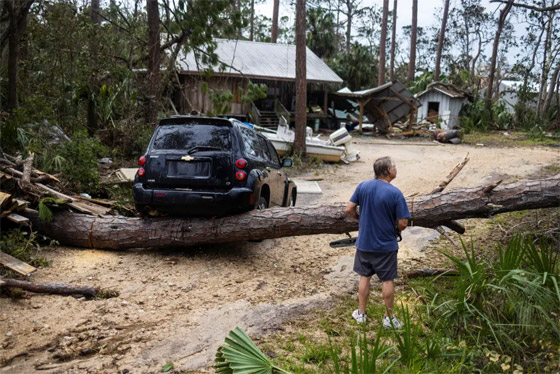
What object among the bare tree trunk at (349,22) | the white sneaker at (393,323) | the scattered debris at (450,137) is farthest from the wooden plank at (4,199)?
the bare tree trunk at (349,22)

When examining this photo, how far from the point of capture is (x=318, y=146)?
18.0 metres

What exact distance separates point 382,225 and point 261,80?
74.7 ft

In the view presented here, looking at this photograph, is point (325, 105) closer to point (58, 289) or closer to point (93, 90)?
point (93, 90)

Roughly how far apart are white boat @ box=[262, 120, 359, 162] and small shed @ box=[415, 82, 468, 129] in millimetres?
14894

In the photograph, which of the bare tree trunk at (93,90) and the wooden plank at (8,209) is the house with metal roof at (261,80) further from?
the wooden plank at (8,209)

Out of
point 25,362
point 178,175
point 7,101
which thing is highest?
point 7,101

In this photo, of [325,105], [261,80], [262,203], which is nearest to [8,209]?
[262,203]

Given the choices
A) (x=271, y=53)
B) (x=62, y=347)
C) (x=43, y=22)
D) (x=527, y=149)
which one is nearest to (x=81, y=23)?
(x=43, y=22)

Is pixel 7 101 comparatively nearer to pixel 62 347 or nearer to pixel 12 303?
pixel 12 303

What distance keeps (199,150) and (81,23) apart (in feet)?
31.5

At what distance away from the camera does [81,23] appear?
14.6 metres

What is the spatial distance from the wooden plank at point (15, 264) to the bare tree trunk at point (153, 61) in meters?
9.04

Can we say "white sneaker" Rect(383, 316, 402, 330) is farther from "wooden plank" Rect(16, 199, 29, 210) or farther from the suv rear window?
"wooden plank" Rect(16, 199, 29, 210)

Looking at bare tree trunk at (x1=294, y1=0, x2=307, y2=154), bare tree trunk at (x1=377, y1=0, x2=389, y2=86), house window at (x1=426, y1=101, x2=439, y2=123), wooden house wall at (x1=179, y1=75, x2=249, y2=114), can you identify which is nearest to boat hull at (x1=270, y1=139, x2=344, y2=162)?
bare tree trunk at (x1=294, y1=0, x2=307, y2=154)
